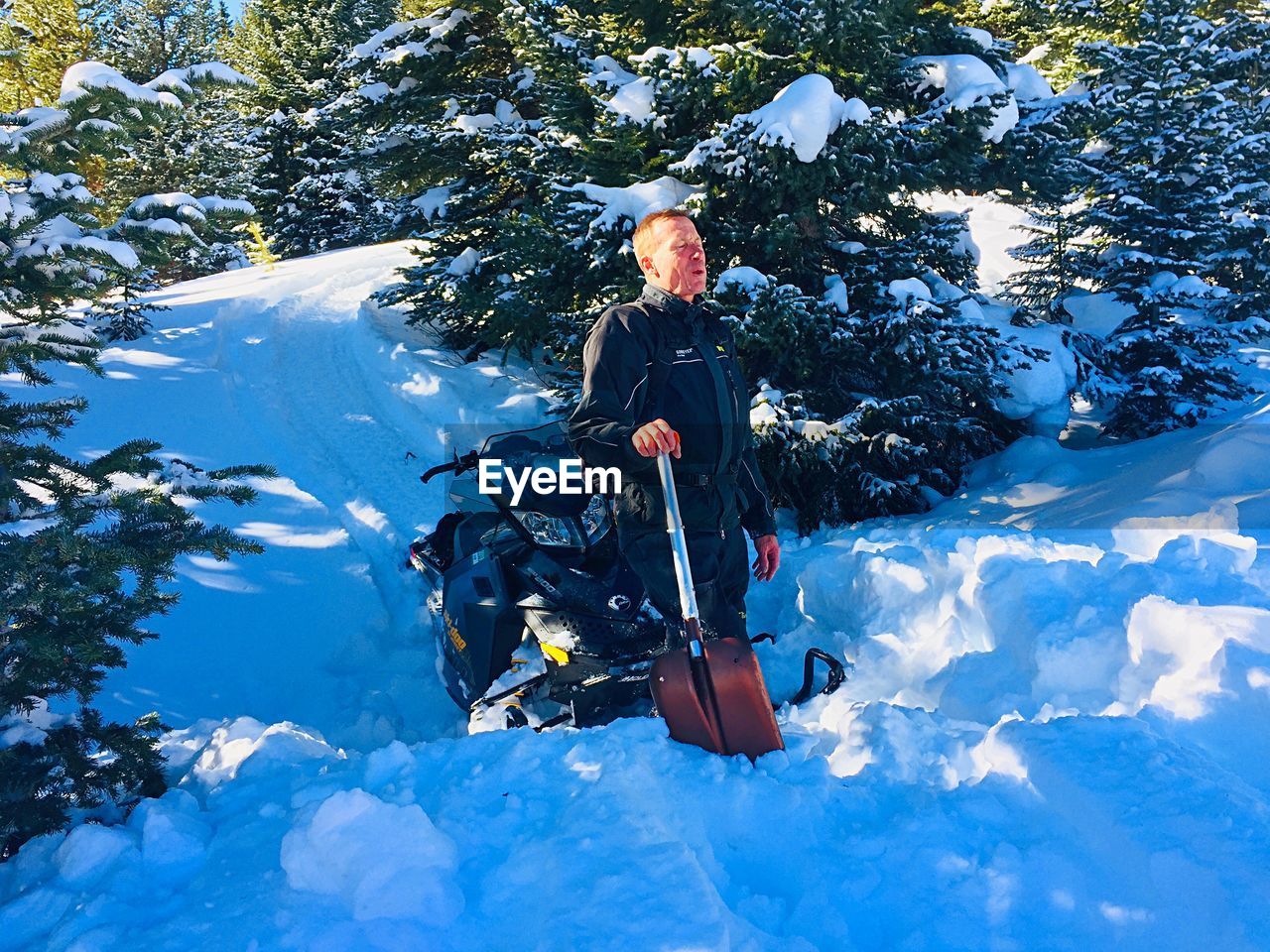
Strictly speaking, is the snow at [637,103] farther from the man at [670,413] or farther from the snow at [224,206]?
the snow at [224,206]

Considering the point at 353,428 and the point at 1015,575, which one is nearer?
the point at 1015,575

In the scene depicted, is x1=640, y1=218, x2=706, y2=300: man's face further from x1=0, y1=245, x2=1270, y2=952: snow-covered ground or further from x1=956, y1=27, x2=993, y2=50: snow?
x1=956, y1=27, x2=993, y2=50: snow

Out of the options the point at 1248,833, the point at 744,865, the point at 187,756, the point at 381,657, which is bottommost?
the point at 381,657

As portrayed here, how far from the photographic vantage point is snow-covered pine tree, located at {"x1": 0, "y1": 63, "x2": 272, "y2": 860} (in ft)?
8.48

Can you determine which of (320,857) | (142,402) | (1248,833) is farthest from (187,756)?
(142,402)

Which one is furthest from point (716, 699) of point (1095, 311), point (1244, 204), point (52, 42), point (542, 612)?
point (52, 42)

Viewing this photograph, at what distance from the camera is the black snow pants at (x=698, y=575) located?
3453 mm

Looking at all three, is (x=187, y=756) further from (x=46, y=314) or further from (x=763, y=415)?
(x=763, y=415)

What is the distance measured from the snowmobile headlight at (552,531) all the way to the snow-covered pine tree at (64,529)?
1373 millimetres

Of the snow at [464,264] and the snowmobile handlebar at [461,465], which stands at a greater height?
the snow at [464,264]

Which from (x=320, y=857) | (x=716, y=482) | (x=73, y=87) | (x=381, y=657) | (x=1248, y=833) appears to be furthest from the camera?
(x=381, y=657)

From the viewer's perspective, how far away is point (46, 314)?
305cm

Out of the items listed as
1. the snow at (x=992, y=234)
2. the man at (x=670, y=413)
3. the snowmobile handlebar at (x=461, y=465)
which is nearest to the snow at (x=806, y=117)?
the man at (x=670, y=413)

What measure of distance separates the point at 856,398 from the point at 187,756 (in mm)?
5291
